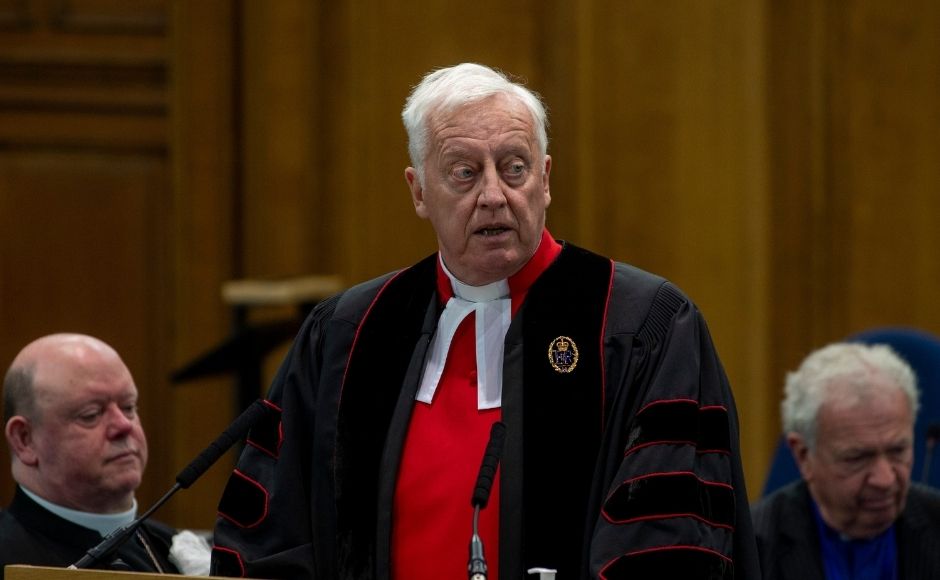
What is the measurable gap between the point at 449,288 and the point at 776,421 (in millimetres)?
2817

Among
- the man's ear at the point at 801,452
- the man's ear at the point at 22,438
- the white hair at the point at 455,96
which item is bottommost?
the man's ear at the point at 801,452

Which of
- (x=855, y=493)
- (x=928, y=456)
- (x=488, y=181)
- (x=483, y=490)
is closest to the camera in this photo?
(x=483, y=490)

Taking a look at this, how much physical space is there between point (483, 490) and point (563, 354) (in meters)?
0.41

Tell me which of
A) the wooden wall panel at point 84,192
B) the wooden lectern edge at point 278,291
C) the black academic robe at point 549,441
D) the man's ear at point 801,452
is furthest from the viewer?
the wooden wall panel at point 84,192

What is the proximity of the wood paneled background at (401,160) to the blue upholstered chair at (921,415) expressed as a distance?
92cm

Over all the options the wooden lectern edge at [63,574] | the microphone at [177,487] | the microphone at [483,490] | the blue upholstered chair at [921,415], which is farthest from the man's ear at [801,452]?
the wooden lectern edge at [63,574]

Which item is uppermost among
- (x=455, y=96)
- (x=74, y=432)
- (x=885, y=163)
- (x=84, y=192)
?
(x=455, y=96)

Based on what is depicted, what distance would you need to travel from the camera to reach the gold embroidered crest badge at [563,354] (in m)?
2.64

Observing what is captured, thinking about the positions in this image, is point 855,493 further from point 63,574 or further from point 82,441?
point 63,574

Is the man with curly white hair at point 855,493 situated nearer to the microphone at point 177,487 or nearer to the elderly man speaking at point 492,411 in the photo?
the elderly man speaking at point 492,411

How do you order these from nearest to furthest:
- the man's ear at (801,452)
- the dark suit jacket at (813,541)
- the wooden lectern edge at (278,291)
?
the dark suit jacket at (813,541)
the man's ear at (801,452)
the wooden lectern edge at (278,291)

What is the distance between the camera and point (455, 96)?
8.82 feet

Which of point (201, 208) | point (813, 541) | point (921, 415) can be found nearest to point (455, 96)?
point (813, 541)

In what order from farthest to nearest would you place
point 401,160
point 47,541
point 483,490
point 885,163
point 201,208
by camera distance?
point 885,163 < point 201,208 < point 401,160 < point 47,541 < point 483,490
